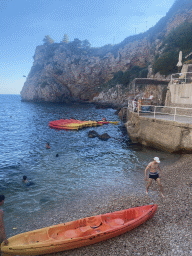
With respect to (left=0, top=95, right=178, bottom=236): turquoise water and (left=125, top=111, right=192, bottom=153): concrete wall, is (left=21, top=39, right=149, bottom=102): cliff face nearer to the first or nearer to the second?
(left=125, top=111, right=192, bottom=153): concrete wall

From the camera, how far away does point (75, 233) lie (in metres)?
6.09

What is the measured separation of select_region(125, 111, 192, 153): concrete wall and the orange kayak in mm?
8562

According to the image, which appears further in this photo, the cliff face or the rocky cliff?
the cliff face

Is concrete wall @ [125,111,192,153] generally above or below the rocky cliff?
below

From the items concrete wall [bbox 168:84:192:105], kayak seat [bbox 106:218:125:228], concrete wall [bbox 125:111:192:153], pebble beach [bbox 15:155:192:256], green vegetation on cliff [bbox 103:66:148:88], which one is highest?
green vegetation on cliff [bbox 103:66:148:88]

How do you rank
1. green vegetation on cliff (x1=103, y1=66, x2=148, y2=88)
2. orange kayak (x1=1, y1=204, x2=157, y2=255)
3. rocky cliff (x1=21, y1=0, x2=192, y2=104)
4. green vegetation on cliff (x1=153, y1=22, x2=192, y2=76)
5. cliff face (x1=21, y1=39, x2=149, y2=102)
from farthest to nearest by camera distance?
cliff face (x1=21, y1=39, x2=149, y2=102)
rocky cliff (x1=21, y1=0, x2=192, y2=104)
green vegetation on cliff (x1=103, y1=66, x2=148, y2=88)
green vegetation on cliff (x1=153, y1=22, x2=192, y2=76)
orange kayak (x1=1, y1=204, x2=157, y2=255)

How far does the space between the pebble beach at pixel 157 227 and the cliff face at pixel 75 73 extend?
257 feet

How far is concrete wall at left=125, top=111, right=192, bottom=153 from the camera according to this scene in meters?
13.7

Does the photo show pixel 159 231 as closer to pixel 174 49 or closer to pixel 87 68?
Answer: pixel 174 49

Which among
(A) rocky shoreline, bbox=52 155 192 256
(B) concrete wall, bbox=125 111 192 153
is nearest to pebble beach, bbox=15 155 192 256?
(A) rocky shoreline, bbox=52 155 192 256

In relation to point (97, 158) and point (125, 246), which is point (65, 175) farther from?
point (125, 246)

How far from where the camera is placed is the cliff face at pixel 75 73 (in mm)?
85556

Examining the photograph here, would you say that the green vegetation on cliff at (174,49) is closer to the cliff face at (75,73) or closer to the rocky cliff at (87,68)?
the rocky cliff at (87,68)

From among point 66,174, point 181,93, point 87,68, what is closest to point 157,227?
point 66,174
